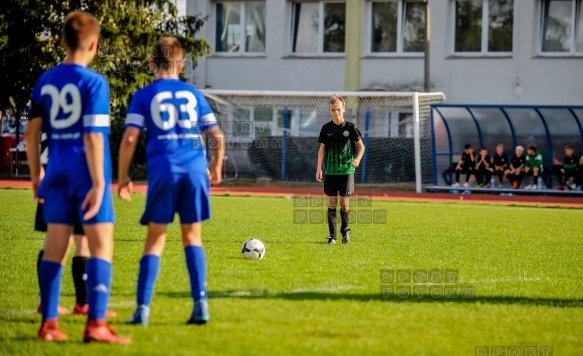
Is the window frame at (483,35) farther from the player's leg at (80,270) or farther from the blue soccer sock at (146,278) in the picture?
the blue soccer sock at (146,278)

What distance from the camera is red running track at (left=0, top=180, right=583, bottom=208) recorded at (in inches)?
927

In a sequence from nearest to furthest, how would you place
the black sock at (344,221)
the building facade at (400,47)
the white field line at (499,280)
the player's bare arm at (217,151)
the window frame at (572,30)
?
the player's bare arm at (217,151) < the white field line at (499,280) < the black sock at (344,221) < the window frame at (572,30) < the building facade at (400,47)

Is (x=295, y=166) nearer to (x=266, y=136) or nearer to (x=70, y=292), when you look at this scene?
Answer: (x=266, y=136)

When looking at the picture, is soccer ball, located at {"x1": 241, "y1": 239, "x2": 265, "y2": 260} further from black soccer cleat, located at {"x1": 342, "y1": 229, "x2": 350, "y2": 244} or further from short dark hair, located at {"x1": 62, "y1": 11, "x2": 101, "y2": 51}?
short dark hair, located at {"x1": 62, "y1": 11, "x2": 101, "y2": 51}

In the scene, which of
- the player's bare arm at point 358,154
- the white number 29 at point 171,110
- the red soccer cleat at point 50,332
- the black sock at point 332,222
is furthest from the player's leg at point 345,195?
the red soccer cleat at point 50,332

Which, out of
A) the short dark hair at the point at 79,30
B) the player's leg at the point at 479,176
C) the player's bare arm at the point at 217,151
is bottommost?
the player's leg at the point at 479,176

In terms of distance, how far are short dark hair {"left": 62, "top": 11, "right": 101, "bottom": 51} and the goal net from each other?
21.4 meters

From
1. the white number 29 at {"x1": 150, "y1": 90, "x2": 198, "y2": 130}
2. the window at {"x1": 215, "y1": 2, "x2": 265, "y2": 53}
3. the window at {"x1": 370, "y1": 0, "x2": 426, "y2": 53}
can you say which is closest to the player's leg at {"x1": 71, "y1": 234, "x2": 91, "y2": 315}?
the white number 29 at {"x1": 150, "y1": 90, "x2": 198, "y2": 130}

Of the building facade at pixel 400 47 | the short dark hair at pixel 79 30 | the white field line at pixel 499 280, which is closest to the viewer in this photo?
the short dark hair at pixel 79 30

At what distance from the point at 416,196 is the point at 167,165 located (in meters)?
19.3

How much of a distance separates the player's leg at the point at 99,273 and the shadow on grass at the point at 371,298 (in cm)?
178

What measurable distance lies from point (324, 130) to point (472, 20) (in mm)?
19941

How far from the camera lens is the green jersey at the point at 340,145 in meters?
12.4

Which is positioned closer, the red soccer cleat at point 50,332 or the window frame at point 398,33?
the red soccer cleat at point 50,332
